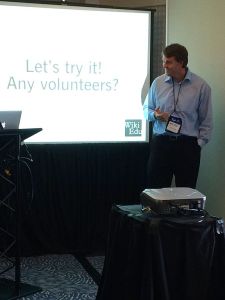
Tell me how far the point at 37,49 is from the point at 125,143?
95cm

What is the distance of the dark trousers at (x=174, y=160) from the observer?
3498 millimetres

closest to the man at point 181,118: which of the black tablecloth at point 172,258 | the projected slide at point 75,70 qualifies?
the projected slide at point 75,70

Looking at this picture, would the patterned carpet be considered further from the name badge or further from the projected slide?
the name badge

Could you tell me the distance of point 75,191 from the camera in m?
3.93

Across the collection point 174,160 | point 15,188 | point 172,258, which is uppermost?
point 174,160

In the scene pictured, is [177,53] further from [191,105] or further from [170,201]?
[170,201]

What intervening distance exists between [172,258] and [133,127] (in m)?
1.81

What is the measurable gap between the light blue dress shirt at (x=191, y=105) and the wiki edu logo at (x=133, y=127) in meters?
0.38

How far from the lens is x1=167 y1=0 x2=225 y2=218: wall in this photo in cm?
371

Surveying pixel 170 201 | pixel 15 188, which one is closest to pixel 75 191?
pixel 15 188

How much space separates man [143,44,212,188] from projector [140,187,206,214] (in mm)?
1033

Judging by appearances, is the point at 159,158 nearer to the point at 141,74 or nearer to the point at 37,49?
the point at 141,74

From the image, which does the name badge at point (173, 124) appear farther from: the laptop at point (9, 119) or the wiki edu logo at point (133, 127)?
the laptop at point (9, 119)

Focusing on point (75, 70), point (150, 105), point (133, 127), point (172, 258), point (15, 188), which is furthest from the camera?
point (133, 127)
